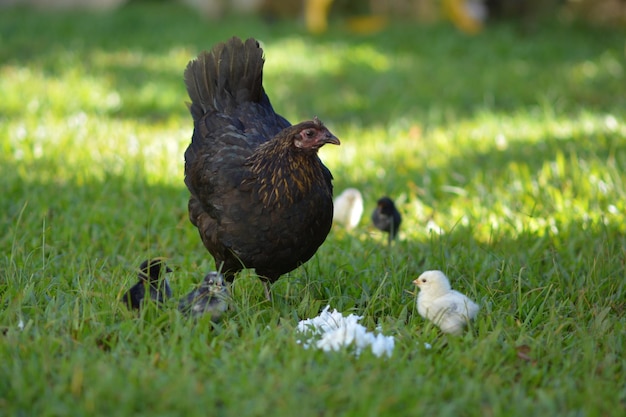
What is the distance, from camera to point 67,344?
10.3ft

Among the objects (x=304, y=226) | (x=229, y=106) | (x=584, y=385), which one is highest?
(x=229, y=106)

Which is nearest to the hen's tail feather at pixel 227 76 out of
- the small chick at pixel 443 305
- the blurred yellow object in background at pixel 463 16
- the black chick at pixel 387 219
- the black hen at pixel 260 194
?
the black hen at pixel 260 194

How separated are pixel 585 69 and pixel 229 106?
7185 millimetres

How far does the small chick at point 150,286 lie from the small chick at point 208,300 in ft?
0.38

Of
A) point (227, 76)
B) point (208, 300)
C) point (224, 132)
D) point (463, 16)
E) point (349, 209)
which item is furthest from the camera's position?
point (463, 16)

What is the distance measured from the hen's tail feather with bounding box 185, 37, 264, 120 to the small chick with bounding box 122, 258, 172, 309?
3.63 ft

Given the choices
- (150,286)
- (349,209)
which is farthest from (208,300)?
(349,209)

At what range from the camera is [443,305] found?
3500 mm

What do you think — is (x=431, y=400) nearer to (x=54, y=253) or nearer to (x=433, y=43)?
(x=54, y=253)

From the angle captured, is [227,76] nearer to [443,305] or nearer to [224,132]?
[224,132]

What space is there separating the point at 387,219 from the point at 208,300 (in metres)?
1.71

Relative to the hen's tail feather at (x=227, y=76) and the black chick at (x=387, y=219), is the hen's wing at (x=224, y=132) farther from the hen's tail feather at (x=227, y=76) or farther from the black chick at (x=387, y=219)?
the black chick at (x=387, y=219)

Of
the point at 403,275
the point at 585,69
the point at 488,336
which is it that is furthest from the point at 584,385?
the point at 585,69

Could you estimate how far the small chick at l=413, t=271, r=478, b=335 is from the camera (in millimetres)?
3467
